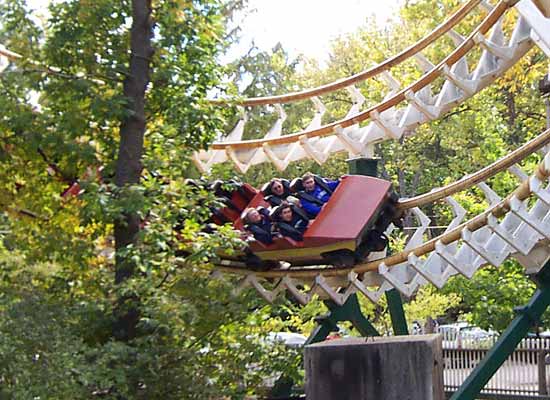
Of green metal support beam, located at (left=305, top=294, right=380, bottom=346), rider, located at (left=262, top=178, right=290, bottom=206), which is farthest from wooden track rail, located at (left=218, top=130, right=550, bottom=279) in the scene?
rider, located at (left=262, top=178, right=290, bottom=206)

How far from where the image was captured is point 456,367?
1527 centimetres

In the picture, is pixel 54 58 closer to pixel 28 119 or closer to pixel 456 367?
pixel 28 119

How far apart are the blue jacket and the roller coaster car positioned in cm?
8

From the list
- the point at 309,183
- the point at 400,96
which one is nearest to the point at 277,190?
the point at 309,183

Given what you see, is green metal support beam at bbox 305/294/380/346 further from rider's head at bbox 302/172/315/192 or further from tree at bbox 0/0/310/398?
tree at bbox 0/0/310/398

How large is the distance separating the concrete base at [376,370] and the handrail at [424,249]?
543 centimetres

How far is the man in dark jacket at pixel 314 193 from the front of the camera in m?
9.14

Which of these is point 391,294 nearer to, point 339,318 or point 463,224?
point 339,318

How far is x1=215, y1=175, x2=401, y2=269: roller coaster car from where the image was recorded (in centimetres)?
891

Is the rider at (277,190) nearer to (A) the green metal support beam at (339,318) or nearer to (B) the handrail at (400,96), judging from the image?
(B) the handrail at (400,96)

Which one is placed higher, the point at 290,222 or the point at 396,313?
the point at 290,222

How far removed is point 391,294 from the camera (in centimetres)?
1060

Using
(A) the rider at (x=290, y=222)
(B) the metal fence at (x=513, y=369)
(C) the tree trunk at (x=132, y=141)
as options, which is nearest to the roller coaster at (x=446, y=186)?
(A) the rider at (x=290, y=222)

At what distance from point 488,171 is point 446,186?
2.39 ft
